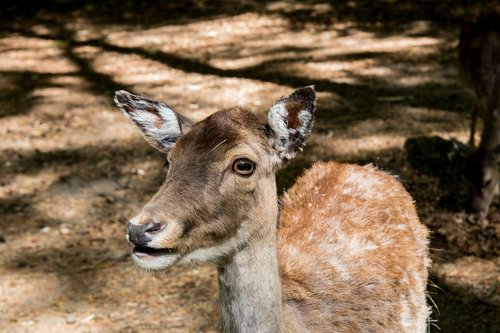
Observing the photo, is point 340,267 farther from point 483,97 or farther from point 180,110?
point 180,110

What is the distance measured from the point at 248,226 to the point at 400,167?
3726 millimetres

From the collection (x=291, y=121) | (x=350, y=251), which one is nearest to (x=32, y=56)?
(x=350, y=251)

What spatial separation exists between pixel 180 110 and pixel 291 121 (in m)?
4.68

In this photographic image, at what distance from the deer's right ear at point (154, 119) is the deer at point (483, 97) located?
333 centimetres

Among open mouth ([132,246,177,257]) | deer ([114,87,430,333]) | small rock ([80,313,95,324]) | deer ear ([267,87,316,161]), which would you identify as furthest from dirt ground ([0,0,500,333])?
open mouth ([132,246,177,257])

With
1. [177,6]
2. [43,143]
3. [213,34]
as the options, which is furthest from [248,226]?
[177,6]

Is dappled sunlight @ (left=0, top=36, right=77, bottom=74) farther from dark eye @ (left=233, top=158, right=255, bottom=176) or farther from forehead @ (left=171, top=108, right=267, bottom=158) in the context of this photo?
dark eye @ (left=233, top=158, right=255, bottom=176)

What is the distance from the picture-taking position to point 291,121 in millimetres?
2992

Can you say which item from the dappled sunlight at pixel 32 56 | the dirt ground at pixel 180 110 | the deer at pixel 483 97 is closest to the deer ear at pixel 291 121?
the dirt ground at pixel 180 110

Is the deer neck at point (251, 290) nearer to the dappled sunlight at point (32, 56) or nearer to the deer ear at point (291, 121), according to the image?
the deer ear at point (291, 121)

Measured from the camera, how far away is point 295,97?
2.92m

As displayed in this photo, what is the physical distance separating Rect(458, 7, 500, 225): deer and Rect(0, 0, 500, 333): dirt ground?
231mm

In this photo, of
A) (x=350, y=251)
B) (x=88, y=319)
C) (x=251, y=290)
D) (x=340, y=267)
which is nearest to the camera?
(x=251, y=290)

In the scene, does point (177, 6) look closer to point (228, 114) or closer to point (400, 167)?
point (400, 167)
